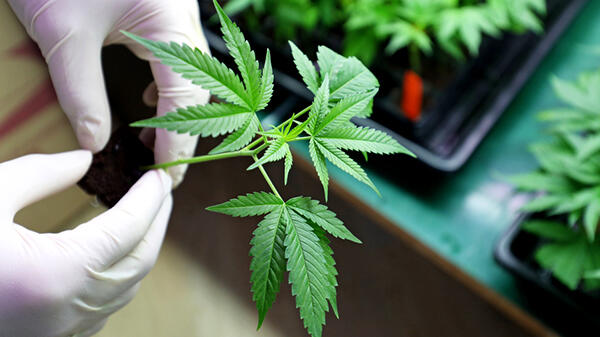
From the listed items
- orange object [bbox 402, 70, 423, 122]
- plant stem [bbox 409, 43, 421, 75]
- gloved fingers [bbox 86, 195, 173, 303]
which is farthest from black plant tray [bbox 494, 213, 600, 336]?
gloved fingers [bbox 86, 195, 173, 303]

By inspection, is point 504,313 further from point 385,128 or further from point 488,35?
point 488,35

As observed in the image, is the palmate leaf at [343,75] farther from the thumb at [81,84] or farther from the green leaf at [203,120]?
the thumb at [81,84]

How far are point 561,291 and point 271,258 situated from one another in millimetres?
760

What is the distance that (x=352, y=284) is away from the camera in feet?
4.10

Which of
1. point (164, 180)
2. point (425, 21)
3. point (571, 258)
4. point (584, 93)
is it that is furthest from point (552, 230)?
point (164, 180)

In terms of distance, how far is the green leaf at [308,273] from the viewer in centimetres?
53

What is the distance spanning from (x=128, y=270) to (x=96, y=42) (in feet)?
1.19

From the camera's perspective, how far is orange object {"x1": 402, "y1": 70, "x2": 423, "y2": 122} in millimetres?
1220

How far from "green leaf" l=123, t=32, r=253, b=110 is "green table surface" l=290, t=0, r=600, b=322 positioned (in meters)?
0.70

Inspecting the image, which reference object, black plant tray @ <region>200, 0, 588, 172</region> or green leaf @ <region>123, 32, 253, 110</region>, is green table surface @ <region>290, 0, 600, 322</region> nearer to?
black plant tray @ <region>200, 0, 588, 172</region>

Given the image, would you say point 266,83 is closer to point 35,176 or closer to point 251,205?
point 251,205

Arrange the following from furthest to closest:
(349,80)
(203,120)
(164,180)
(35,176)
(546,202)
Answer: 1. (546,202)
2. (164,180)
3. (35,176)
4. (349,80)
5. (203,120)

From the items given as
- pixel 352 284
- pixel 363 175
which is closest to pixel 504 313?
pixel 352 284

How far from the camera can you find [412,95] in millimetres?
1230
